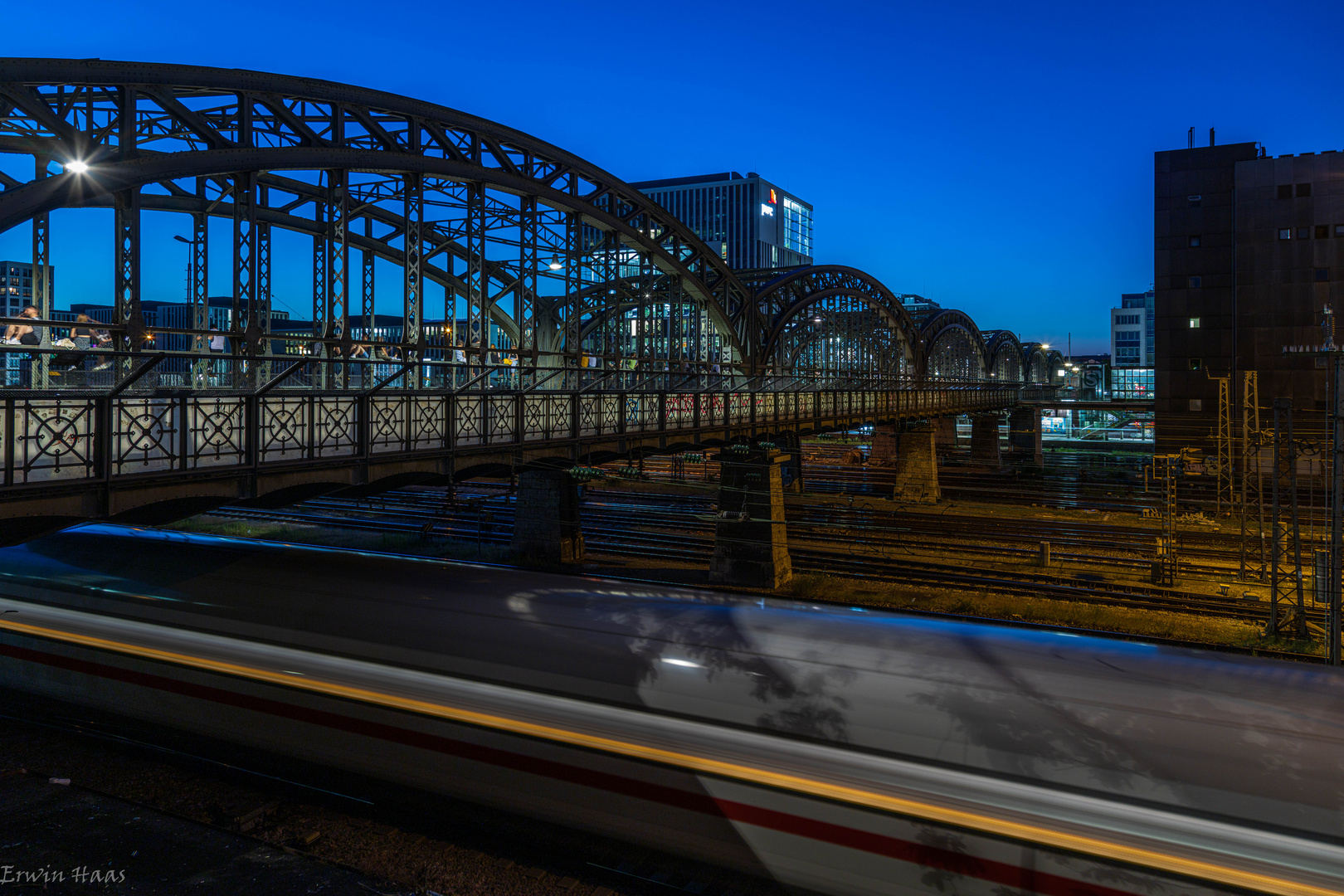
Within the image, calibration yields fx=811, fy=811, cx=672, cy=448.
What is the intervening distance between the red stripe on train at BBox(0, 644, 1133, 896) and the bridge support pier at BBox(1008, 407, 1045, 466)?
7745cm

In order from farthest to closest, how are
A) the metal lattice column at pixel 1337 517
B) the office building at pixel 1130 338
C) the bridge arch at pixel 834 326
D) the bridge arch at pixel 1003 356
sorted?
1. the office building at pixel 1130 338
2. the bridge arch at pixel 1003 356
3. the bridge arch at pixel 834 326
4. the metal lattice column at pixel 1337 517

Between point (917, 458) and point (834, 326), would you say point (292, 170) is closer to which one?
point (917, 458)

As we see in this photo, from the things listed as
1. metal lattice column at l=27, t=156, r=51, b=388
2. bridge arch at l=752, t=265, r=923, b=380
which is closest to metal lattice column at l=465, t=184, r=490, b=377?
metal lattice column at l=27, t=156, r=51, b=388

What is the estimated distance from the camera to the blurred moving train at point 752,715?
5223mm

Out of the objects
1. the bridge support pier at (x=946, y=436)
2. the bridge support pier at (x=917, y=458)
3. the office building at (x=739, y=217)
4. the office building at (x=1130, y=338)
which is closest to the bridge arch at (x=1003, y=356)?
the office building at (x=1130, y=338)

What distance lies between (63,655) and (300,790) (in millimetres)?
3418

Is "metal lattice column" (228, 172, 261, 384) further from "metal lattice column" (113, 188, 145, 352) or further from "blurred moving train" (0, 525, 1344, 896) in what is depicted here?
"blurred moving train" (0, 525, 1344, 896)

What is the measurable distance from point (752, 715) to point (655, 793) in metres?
1.01

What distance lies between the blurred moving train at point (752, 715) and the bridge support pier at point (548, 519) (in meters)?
18.5

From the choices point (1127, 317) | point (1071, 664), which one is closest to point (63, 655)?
point (1071, 664)

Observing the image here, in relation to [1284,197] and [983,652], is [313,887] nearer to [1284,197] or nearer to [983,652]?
[983,652]

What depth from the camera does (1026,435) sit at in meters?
85.3

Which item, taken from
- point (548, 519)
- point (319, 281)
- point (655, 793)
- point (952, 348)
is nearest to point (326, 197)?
point (319, 281)

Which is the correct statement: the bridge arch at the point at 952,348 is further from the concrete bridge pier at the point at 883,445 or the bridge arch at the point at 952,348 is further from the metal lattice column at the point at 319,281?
the metal lattice column at the point at 319,281
